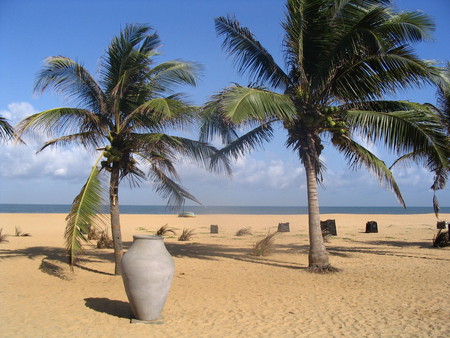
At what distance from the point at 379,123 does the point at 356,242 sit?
8187 millimetres

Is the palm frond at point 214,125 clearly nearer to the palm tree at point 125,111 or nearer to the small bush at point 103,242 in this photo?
the palm tree at point 125,111

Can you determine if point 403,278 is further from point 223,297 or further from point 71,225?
point 71,225

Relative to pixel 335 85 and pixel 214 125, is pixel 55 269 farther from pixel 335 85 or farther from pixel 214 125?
pixel 335 85

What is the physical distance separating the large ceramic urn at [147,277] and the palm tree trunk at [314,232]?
5025 millimetres

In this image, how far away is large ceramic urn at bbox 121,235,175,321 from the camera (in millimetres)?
5152

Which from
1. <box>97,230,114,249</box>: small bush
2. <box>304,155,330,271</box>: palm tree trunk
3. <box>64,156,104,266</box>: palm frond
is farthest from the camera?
<box>97,230,114,249</box>: small bush

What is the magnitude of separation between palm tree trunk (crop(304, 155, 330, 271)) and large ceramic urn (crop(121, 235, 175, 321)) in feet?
16.5

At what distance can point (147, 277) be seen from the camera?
16.9ft

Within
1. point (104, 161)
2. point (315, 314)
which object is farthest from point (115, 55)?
point (315, 314)

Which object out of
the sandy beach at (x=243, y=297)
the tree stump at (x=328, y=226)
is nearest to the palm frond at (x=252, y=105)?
the sandy beach at (x=243, y=297)

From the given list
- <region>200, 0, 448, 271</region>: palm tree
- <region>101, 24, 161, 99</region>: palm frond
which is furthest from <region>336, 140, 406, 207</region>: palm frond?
<region>101, 24, 161, 99</region>: palm frond

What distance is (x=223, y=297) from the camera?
6914 millimetres

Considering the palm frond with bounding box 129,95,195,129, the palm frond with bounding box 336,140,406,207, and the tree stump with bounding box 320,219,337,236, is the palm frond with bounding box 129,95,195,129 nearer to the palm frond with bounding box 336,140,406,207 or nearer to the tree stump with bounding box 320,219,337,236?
the palm frond with bounding box 336,140,406,207

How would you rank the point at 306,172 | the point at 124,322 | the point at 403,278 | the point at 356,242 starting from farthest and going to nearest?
the point at 356,242, the point at 306,172, the point at 403,278, the point at 124,322
